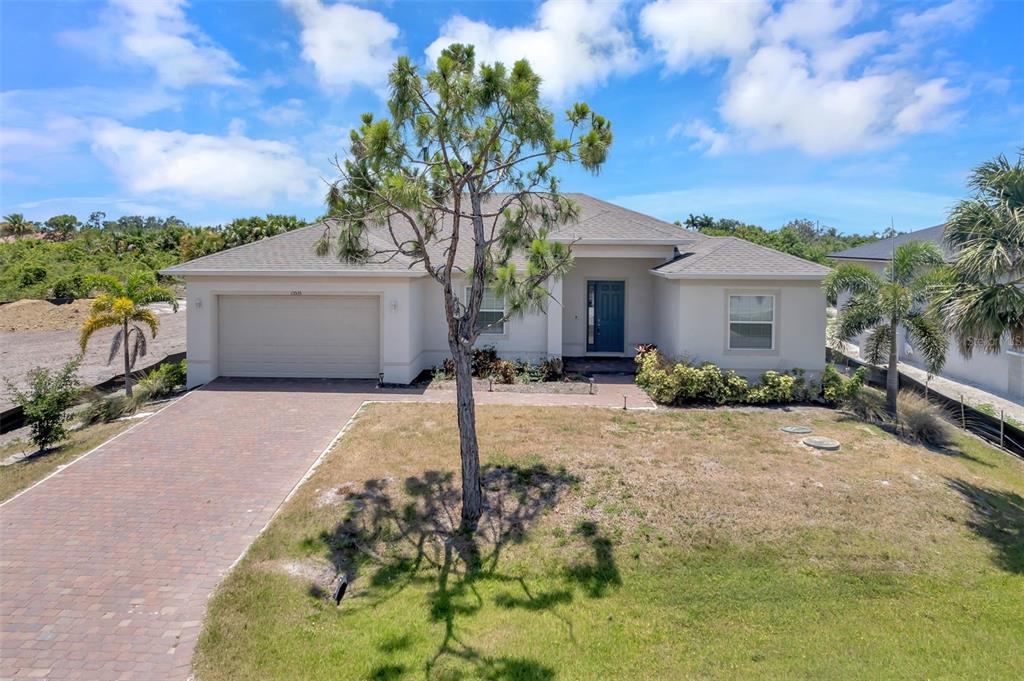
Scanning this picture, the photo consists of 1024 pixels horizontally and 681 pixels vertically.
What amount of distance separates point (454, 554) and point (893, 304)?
1096 centimetres

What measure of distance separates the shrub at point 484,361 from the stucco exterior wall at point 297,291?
1957 mm

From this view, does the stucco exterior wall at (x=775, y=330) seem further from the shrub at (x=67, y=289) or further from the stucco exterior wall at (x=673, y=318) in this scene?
the shrub at (x=67, y=289)

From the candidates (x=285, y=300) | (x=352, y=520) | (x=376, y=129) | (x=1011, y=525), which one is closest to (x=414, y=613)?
(x=352, y=520)

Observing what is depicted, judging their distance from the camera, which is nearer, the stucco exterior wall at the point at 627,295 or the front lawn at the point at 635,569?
the front lawn at the point at 635,569

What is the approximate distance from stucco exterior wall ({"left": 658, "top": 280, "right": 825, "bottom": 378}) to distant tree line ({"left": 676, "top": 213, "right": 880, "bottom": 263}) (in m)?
10.7

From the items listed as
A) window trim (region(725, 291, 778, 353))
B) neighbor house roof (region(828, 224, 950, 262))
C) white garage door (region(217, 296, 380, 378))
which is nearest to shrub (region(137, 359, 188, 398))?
white garage door (region(217, 296, 380, 378))

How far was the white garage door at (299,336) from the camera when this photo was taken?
1611 cm

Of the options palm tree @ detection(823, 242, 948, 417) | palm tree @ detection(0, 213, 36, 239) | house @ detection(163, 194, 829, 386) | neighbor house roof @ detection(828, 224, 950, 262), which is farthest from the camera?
palm tree @ detection(0, 213, 36, 239)

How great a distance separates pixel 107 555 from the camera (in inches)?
283

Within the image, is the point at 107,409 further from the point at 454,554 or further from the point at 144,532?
the point at 454,554

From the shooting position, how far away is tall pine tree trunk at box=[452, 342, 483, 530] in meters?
8.30

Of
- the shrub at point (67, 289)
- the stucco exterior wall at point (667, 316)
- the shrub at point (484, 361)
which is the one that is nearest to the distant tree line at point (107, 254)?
the shrub at point (67, 289)

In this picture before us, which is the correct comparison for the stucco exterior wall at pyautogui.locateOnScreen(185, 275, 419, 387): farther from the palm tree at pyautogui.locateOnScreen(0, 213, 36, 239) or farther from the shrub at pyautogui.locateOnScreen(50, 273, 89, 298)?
the palm tree at pyautogui.locateOnScreen(0, 213, 36, 239)

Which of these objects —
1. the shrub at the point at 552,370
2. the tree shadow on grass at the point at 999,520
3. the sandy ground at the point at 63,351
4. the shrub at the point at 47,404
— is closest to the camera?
the tree shadow on grass at the point at 999,520
